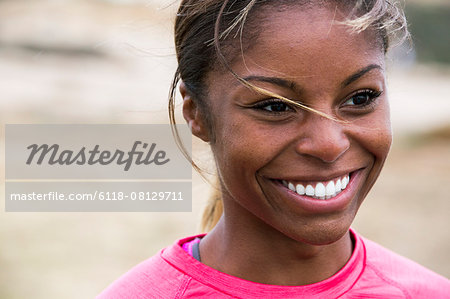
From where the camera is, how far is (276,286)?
188 cm

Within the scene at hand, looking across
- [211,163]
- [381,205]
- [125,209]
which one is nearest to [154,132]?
[125,209]

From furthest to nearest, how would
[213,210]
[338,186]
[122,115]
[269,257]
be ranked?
[122,115]
[213,210]
[269,257]
[338,186]

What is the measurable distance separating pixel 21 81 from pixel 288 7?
1187 centimetres

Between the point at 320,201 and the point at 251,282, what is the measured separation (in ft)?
1.07

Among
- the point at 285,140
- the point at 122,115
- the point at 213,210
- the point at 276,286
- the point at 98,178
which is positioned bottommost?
the point at 122,115

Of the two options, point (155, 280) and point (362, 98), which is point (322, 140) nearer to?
point (362, 98)

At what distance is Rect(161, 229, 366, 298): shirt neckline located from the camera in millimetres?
1867

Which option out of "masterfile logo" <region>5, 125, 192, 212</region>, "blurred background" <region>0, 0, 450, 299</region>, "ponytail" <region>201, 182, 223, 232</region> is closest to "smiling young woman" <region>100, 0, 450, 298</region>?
"ponytail" <region>201, 182, 223, 232</region>

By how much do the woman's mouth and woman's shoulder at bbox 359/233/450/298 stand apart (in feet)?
1.21

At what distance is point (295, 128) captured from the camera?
1725 mm

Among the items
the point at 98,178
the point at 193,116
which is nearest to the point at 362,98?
the point at 193,116

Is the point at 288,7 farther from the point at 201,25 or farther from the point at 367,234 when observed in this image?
the point at 367,234

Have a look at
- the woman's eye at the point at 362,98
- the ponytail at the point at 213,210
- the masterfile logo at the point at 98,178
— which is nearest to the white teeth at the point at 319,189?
the woman's eye at the point at 362,98

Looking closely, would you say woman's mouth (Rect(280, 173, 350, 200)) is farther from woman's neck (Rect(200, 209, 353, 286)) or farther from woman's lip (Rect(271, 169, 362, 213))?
woman's neck (Rect(200, 209, 353, 286))
